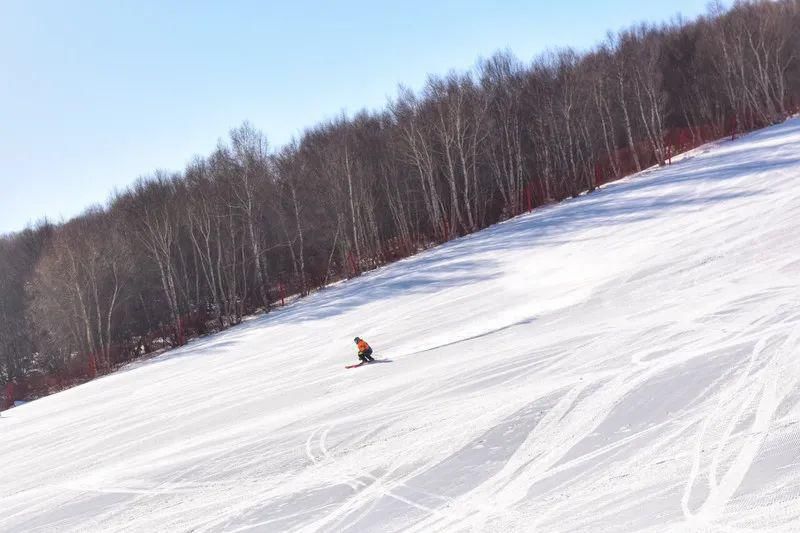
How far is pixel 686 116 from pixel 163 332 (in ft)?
156

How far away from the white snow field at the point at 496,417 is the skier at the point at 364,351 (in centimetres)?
43

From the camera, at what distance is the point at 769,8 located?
5084 centimetres

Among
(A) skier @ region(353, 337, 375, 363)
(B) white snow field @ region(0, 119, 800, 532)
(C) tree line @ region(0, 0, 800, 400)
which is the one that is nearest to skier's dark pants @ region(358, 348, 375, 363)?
(A) skier @ region(353, 337, 375, 363)

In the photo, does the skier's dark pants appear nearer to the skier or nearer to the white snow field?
the skier

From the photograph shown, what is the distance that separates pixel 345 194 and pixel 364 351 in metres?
27.4

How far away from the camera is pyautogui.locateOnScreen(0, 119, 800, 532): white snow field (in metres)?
4.73

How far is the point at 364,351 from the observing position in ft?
35.0

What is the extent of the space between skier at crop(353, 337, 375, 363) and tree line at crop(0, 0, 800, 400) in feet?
52.1

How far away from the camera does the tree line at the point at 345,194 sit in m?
31.5

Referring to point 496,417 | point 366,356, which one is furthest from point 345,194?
point 496,417

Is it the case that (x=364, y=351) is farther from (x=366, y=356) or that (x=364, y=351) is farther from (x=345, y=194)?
(x=345, y=194)

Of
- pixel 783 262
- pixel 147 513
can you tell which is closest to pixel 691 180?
pixel 783 262

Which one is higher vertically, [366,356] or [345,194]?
[345,194]

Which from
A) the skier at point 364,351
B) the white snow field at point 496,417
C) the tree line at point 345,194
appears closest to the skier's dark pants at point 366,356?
the skier at point 364,351
